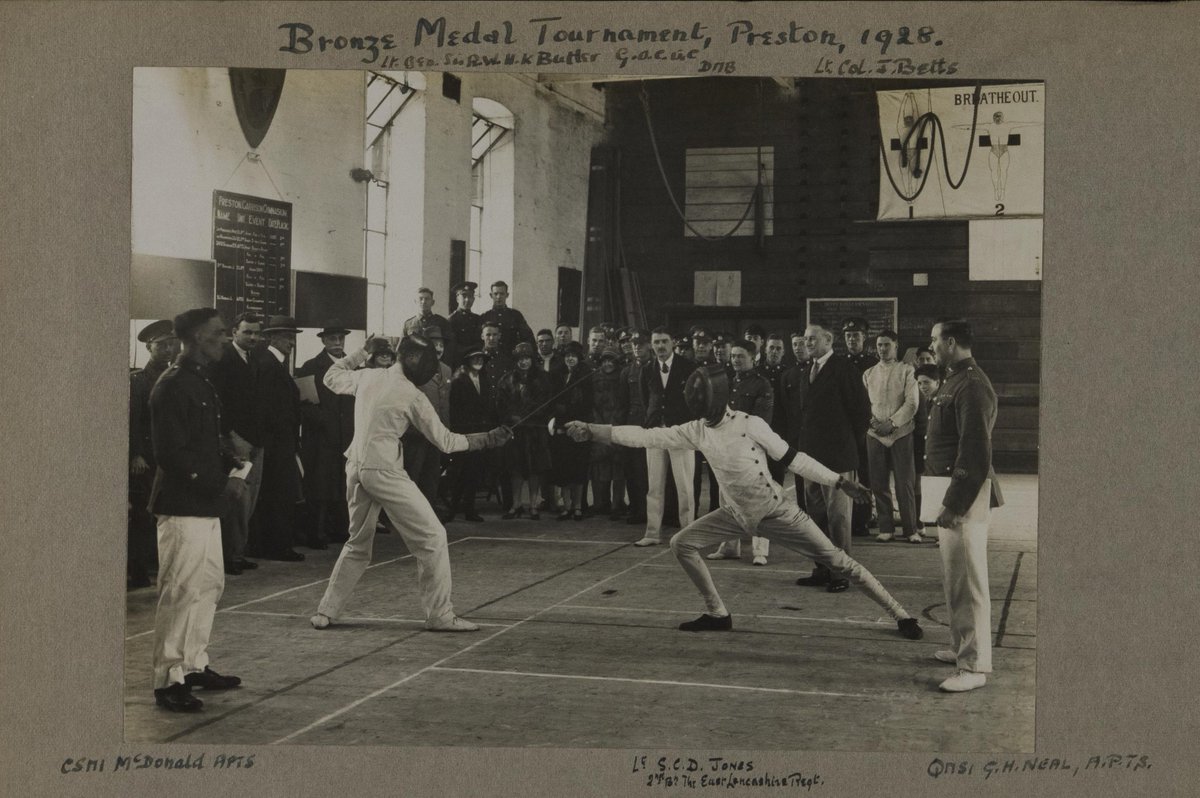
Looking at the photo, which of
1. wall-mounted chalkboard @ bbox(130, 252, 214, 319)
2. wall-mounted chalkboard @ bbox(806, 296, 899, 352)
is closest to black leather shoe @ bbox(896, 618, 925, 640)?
wall-mounted chalkboard @ bbox(806, 296, 899, 352)

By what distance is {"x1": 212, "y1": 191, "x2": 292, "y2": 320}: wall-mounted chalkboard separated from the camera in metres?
4.70

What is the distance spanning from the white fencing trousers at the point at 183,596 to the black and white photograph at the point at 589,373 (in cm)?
2

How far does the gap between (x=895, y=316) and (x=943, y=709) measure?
166 cm

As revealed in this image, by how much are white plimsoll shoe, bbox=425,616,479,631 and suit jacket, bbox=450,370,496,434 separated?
836 millimetres

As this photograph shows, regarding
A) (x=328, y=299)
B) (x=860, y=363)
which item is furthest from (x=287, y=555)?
(x=860, y=363)

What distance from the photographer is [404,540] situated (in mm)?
5047

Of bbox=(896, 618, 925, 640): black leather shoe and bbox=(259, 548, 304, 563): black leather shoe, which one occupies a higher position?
bbox=(259, 548, 304, 563): black leather shoe

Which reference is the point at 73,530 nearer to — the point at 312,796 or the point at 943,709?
the point at 312,796

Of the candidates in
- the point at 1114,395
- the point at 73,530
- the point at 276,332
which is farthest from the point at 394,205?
the point at 1114,395

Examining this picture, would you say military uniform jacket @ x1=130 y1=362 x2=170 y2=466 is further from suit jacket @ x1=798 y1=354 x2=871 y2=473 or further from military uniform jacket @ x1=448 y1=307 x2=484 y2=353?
suit jacket @ x1=798 y1=354 x2=871 y2=473

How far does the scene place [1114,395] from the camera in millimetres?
4535

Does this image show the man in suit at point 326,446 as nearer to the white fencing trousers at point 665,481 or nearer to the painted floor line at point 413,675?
the painted floor line at point 413,675

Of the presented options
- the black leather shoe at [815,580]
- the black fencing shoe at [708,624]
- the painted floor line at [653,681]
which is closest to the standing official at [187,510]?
the painted floor line at [653,681]

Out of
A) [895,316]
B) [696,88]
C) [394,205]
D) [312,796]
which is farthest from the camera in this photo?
[394,205]
